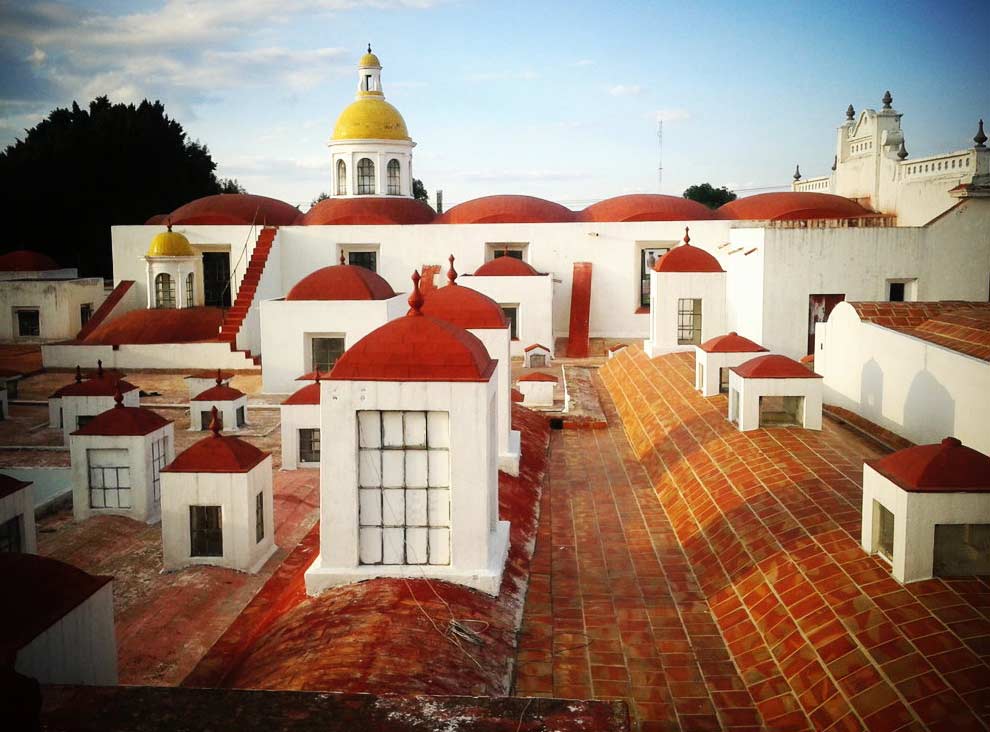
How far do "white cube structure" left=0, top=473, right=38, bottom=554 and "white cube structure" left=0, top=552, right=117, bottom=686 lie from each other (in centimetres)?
353

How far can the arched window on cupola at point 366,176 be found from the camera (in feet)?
101

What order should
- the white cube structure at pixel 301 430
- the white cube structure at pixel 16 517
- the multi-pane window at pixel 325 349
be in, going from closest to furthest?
1. the white cube structure at pixel 16 517
2. the white cube structure at pixel 301 430
3. the multi-pane window at pixel 325 349

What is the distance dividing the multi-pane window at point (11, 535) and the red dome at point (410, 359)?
4.56 meters

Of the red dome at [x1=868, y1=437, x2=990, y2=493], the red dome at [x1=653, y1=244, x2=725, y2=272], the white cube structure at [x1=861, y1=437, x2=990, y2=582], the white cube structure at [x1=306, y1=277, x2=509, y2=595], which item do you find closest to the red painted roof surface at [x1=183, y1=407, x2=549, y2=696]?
the white cube structure at [x1=306, y1=277, x2=509, y2=595]

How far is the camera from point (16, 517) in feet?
31.6

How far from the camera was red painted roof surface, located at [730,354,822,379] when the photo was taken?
1218 cm

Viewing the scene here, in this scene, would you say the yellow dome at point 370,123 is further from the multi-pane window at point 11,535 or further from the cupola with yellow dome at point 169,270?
the multi-pane window at point 11,535

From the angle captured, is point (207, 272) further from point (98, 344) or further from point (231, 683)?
point (231, 683)

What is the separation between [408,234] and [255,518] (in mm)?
18797

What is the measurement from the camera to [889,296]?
750 inches

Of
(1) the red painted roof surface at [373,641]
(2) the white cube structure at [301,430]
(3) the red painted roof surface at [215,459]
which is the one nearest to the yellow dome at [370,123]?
(2) the white cube structure at [301,430]

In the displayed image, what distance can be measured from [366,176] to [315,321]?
1100 centimetres

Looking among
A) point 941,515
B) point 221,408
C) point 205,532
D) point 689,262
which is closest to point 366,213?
point 689,262

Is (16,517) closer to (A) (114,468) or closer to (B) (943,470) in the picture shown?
(A) (114,468)
